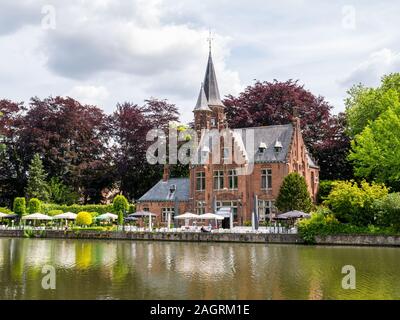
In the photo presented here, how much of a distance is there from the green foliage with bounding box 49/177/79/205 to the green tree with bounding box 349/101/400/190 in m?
32.2

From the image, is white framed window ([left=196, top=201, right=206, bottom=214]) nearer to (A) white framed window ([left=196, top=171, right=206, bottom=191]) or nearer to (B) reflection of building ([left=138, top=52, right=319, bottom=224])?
(B) reflection of building ([left=138, top=52, right=319, bottom=224])

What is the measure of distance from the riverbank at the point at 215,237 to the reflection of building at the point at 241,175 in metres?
7.72

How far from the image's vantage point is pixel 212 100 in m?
55.0

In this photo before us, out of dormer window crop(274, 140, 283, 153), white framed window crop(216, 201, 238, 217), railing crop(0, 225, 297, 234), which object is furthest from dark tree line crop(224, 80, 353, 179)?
railing crop(0, 225, 297, 234)

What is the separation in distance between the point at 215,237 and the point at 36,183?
85.7 feet

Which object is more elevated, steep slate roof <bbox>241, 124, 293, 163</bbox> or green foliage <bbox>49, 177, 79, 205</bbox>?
steep slate roof <bbox>241, 124, 293, 163</bbox>

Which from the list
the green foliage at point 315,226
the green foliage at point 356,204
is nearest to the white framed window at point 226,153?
the green foliage at point 315,226

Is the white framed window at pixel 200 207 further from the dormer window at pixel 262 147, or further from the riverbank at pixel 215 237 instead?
the riverbank at pixel 215 237

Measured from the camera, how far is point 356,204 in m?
35.1

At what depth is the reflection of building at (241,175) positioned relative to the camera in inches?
1832

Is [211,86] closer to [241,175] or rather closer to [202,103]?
[202,103]

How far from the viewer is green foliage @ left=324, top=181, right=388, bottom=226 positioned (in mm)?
35031
